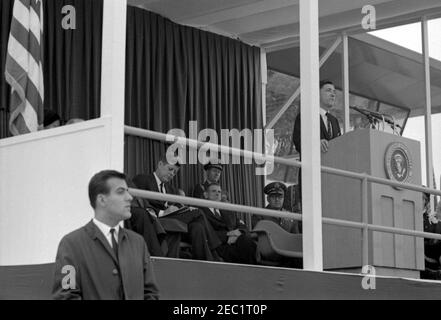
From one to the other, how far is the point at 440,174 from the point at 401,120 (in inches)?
35.4

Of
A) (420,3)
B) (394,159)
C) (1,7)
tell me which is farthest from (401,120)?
(1,7)

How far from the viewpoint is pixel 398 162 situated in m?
8.63

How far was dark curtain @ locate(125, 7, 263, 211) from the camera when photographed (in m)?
11.3

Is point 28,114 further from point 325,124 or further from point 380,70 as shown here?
point 380,70

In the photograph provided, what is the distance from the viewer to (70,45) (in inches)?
413

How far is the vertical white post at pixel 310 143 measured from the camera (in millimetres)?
7413

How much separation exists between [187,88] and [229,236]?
4073mm

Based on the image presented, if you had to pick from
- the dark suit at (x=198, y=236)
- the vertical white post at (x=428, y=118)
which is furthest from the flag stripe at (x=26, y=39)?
the vertical white post at (x=428, y=118)

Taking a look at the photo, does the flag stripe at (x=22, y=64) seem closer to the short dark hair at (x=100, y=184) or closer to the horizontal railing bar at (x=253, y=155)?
the horizontal railing bar at (x=253, y=155)

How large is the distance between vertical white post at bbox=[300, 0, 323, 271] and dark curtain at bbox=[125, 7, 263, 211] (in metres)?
3.81

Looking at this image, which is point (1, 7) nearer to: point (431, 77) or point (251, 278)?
point (251, 278)

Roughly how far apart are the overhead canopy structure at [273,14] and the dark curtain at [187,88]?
0.14m

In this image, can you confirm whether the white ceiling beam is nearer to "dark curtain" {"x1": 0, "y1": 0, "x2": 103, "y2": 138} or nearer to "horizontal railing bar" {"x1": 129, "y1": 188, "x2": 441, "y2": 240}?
"dark curtain" {"x1": 0, "y1": 0, "x2": 103, "y2": 138}

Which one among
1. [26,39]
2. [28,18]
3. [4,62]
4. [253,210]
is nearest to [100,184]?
[253,210]
